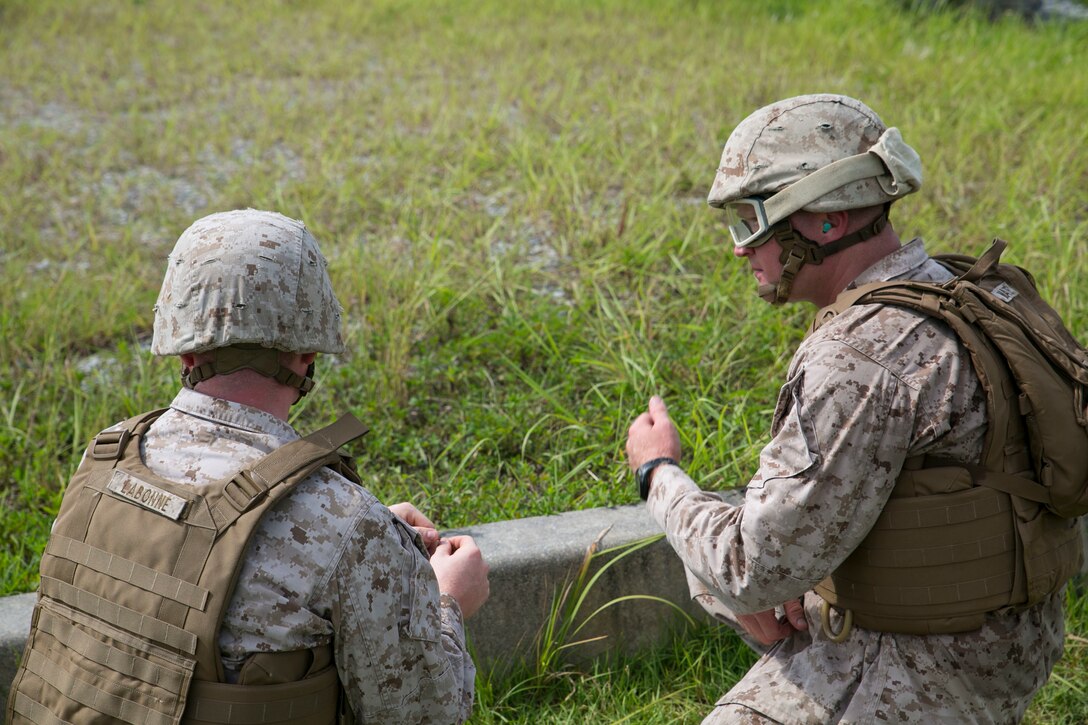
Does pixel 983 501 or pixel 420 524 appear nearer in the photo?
pixel 983 501

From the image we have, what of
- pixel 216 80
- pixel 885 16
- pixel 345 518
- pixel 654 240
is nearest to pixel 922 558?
pixel 345 518

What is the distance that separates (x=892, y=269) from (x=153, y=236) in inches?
152

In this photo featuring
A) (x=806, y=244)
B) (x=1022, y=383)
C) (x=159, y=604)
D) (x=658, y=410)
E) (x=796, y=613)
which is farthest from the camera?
(x=658, y=410)

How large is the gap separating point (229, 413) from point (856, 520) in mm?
1130

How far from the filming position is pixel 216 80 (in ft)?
24.2

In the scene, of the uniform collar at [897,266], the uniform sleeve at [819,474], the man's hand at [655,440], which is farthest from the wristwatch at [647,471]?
the uniform collar at [897,266]

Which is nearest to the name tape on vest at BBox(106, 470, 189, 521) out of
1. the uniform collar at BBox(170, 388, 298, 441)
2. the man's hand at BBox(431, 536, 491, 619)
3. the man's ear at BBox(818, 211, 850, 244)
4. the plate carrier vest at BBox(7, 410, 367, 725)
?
the plate carrier vest at BBox(7, 410, 367, 725)

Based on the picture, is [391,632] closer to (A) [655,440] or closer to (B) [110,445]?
(B) [110,445]

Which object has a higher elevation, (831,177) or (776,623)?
(831,177)

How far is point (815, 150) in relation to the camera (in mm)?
2055

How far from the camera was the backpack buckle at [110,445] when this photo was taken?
173 cm

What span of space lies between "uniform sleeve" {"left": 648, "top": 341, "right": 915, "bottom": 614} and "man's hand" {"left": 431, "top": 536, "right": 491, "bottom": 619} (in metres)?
0.48

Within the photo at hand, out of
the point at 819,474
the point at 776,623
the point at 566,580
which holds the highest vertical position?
the point at 819,474

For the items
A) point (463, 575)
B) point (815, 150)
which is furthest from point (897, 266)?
point (463, 575)
